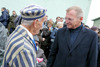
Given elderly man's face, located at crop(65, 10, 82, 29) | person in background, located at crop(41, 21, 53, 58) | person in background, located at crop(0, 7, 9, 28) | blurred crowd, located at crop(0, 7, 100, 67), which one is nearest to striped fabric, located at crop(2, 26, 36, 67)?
blurred crowd, located at crop(0, 7, 100, 67)

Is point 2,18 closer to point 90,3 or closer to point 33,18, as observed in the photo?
point 33,18

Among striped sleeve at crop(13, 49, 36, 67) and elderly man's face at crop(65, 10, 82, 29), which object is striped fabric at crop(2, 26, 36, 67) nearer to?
striped sleeve at crop(13, 49, 36, 67)

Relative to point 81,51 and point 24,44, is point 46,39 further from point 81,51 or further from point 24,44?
point 24,44

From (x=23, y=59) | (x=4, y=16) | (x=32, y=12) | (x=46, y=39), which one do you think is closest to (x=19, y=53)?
(x=23, y=59)

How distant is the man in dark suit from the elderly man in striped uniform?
100cm

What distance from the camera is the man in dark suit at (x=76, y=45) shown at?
202 cm

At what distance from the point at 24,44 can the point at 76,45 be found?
120cm

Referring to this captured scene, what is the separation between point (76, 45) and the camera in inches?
79.0

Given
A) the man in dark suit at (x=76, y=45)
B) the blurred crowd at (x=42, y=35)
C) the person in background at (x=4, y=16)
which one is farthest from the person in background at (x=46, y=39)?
the person in background at (x=4, y=16)

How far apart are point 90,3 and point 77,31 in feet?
35.8

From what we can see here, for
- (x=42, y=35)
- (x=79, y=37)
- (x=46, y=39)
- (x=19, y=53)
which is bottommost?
(x=46, y=39)

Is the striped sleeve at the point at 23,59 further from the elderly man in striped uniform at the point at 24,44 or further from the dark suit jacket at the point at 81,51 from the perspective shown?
the dark suit jacket at the point at 81,51

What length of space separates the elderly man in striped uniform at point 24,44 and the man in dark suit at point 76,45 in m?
1.00

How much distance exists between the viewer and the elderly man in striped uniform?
3.35ft
